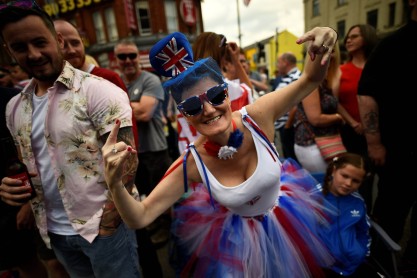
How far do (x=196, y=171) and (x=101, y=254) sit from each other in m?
0.75

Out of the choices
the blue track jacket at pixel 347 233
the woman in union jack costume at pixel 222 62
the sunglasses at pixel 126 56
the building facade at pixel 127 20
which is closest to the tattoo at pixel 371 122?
the blue track jacket at pixel 347 233

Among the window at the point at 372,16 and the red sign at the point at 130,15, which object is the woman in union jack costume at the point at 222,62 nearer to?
the window at the point at 372,16

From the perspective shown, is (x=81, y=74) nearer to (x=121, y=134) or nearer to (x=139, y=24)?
(x=121, y=134)

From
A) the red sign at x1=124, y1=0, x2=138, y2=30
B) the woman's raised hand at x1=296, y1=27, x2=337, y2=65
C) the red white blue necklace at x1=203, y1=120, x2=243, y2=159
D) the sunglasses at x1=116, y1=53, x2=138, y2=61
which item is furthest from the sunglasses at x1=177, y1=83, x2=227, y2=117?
the red sign at x1=124, y1=0, x2=138, y2=30

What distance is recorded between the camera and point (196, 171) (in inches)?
54.4

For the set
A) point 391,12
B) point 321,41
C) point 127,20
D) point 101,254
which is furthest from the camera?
point 127,20

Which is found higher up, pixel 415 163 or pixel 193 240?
pixel 415 163

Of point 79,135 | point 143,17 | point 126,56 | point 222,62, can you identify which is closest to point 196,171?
point 79,135

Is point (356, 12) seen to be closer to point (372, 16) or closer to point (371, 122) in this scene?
point (372, 16)

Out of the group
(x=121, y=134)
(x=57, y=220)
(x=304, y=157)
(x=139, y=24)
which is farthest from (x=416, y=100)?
(x=139, y=24)

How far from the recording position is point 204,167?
1321mm

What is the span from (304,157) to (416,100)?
0.96m

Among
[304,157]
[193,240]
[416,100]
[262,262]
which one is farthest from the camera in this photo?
[304,157]

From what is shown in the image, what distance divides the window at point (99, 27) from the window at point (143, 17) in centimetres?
287
